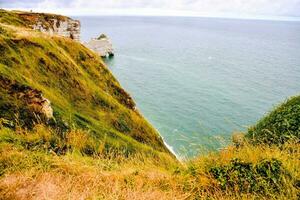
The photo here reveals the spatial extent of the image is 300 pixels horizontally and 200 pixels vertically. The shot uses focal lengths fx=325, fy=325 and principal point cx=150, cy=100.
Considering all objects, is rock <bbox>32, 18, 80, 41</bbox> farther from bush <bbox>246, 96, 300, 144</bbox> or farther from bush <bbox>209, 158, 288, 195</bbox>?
bush <bbox>209, 158, 288, 195</bbox>

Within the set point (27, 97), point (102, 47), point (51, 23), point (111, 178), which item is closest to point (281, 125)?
point (111, 178)

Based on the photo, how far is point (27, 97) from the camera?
655 inches

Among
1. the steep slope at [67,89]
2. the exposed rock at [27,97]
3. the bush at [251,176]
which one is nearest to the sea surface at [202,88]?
the steep slope at [67,89]

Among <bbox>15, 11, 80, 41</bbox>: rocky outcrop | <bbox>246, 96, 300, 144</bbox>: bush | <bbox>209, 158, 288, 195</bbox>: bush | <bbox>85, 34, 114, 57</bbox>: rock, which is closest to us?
<bbox>209, 158, 288, 195</bbox>: bush

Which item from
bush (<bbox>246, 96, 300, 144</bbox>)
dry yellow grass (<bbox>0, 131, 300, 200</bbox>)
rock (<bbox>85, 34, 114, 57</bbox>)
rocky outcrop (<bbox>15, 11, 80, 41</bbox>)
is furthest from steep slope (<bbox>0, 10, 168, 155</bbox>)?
rock (<bbox>85, 34, 114, 57</bbox>)

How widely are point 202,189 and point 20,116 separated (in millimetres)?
9995

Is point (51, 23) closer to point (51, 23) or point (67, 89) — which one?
point (51, 23)

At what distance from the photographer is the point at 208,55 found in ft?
484

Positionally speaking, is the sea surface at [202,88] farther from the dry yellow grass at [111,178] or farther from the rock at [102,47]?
the dry yellow grass at [111,178]

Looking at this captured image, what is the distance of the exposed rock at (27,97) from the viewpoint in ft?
51.4

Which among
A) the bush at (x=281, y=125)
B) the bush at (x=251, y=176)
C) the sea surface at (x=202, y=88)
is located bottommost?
the sea surface at (x=202, y=88)

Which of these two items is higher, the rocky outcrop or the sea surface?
the rocky outcrop

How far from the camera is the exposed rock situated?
51.4 ft

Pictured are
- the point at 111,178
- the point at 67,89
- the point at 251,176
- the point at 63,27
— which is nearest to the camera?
the point at 251,176
